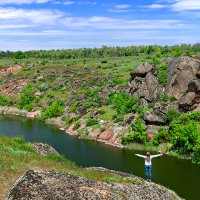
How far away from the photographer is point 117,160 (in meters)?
65.6

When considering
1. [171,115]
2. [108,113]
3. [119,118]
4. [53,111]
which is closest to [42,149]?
[171,115]

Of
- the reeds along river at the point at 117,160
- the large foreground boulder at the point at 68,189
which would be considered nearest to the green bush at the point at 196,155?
the reeds along river at the point at 117,160

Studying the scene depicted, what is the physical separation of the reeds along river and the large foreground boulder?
19.9m

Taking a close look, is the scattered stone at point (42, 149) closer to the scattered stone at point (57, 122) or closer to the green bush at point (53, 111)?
the scattered stone at point (57, 122)

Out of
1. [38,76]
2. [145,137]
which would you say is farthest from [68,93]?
[145,137]

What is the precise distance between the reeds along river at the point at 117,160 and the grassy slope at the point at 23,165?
64.7ft

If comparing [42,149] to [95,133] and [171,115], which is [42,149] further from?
[95,133]

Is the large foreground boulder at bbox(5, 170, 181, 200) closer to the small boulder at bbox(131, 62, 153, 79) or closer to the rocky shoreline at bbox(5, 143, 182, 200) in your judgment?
the rocky shoreline at bbox(5, 143, 182, 200)

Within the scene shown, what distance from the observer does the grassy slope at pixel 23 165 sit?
101 feet

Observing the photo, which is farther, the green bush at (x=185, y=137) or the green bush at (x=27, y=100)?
the green bush at (x=27, y=100)

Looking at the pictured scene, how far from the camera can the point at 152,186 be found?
106ft

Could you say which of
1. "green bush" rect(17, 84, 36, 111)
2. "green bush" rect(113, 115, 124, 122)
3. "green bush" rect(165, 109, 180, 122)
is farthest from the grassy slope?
"green bush" rect(17, 84, 36, 111)

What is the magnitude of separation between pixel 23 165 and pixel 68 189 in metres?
8.24

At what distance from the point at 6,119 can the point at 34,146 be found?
70.9m
